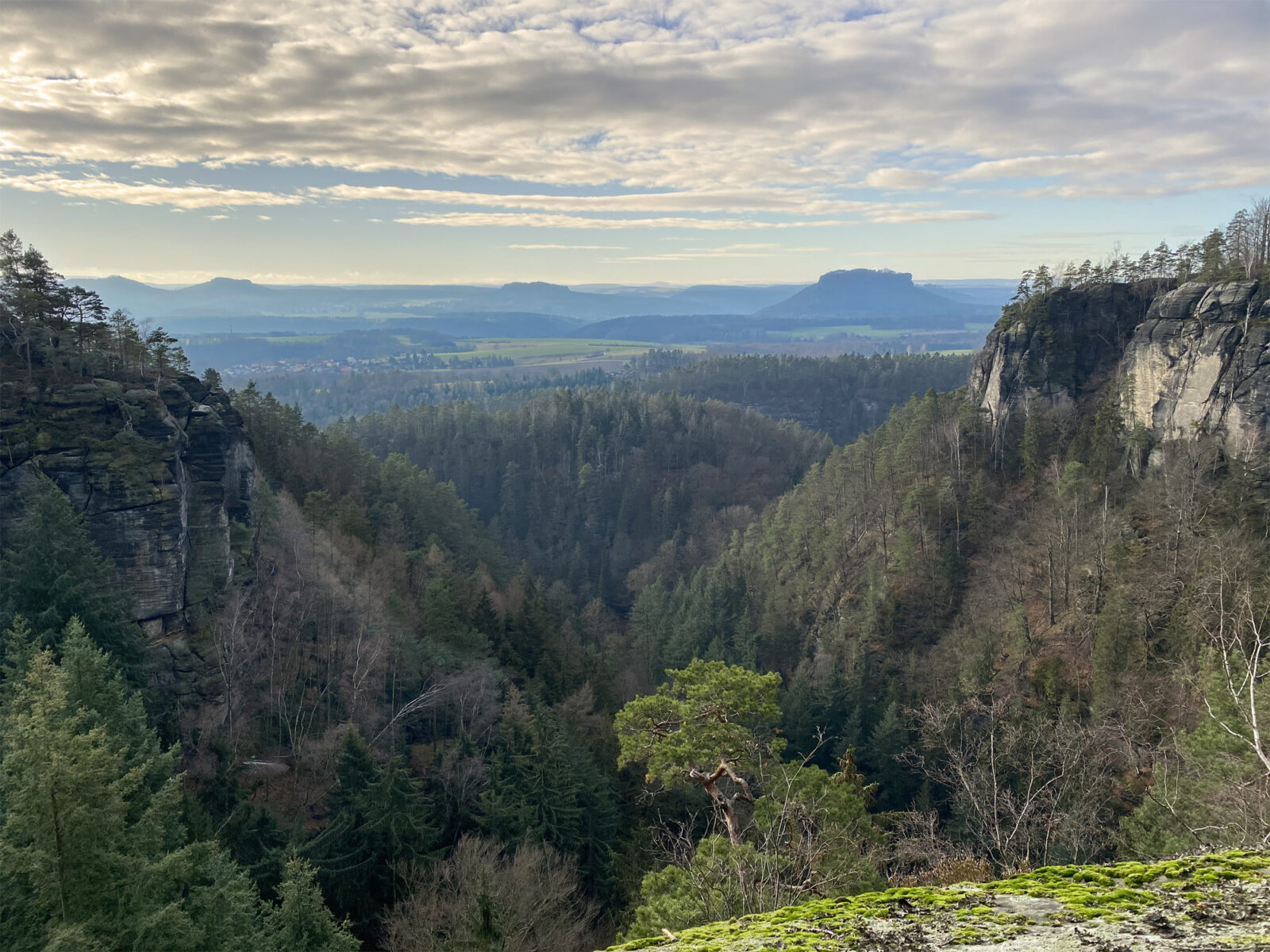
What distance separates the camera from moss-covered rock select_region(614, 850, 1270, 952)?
6.02 metres

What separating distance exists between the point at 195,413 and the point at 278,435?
20.0 metres

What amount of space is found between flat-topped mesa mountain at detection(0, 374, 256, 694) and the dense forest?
0.26m

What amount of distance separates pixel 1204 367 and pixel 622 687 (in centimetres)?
4014

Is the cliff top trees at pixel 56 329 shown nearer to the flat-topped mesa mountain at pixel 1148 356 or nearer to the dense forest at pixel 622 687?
the dense forest at pixel 622 687

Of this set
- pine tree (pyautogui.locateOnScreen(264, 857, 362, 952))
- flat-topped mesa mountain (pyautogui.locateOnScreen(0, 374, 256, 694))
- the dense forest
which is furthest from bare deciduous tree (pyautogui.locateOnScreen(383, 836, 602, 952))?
flat-topped mesa mountain (pyautogui.locateOnScreen(0, 374, 256, 694))

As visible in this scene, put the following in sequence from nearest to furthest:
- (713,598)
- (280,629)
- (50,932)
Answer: (50,932) → (280,629) → (713,598)

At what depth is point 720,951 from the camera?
6789mm

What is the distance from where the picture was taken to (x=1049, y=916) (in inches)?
256

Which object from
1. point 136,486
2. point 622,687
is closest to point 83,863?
point 136,486

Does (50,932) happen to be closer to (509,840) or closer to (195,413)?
(509,840)

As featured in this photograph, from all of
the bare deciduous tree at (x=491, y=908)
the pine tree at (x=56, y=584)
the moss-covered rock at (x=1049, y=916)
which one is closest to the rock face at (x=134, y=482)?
the pine tree at (x=56, y=584)

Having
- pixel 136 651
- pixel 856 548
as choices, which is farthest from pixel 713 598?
pixel 136 651

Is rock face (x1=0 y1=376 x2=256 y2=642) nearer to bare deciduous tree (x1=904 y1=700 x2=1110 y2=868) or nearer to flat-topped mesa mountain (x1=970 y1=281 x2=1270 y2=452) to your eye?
bare deciduous tree (x1=904 y1=700 x2=1110 y2=868)

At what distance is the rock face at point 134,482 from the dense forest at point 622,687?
278 mm
